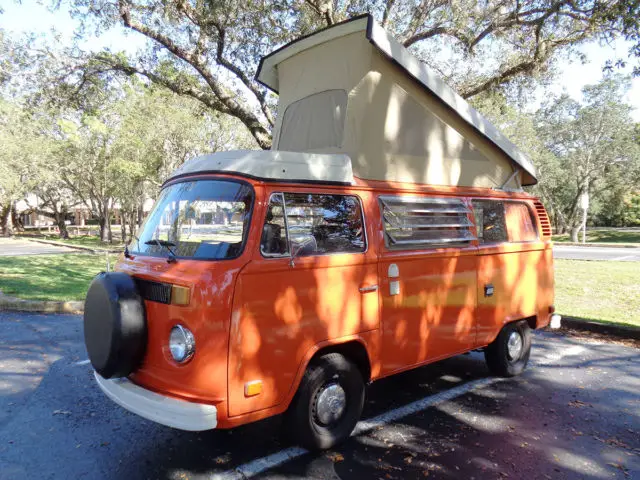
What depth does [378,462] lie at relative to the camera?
3.48m

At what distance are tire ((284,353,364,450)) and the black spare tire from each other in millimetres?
1258

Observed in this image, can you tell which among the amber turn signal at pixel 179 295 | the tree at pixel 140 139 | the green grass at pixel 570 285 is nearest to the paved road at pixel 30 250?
the tree at pixel 140 139

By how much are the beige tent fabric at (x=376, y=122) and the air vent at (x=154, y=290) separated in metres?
1.99

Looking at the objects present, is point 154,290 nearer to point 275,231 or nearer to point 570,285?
point 275,231

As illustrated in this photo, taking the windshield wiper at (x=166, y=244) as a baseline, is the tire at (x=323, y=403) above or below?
below

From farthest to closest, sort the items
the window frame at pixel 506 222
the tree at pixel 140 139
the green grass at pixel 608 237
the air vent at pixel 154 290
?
the green grass at pixel 608 237
the tree at pixel 140 139
the window frame at pixel 506 222
the air vent at pixel 154 290

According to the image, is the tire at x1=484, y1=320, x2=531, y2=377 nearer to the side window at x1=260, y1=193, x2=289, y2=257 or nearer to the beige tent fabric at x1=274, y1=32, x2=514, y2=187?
the beige tent fabric at x1=274, y1=32, x2=514, y2=187

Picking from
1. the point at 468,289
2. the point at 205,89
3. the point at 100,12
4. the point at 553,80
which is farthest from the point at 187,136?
the point at 468,289

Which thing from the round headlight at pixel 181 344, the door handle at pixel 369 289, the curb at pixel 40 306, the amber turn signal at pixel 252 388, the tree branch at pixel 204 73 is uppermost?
the tree branch at pixel 204 73

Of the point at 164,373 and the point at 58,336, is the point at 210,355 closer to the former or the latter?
the point at 164,373

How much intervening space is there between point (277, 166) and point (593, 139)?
34063mm

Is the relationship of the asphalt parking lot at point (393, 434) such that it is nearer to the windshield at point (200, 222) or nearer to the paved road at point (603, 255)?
the windshield at point (200, 222)

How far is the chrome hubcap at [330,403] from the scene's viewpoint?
3.58m

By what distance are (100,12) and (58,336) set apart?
8117 mm
